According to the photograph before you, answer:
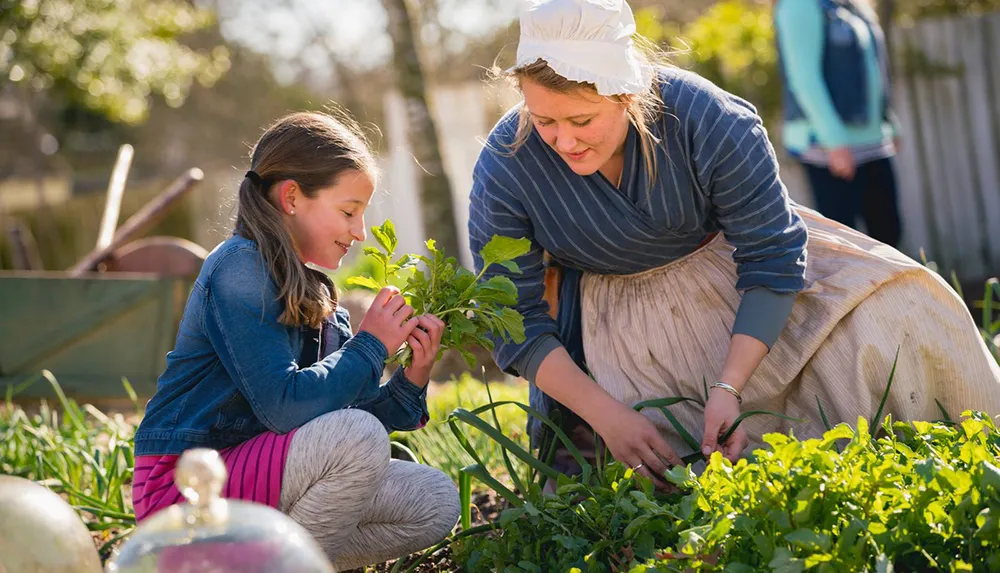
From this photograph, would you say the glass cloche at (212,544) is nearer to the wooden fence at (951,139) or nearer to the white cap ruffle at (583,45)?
the white cap ruffle at (583,45)

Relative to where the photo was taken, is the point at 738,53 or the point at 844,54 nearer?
the point at 844,54

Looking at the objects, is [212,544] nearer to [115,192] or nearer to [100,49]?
[115,192]

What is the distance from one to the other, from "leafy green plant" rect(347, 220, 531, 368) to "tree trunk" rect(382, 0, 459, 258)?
14.2 ft

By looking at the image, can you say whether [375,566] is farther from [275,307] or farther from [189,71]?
[189,71]

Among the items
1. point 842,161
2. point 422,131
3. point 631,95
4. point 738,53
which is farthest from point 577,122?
point 738,53

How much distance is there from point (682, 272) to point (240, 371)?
106 centimetres

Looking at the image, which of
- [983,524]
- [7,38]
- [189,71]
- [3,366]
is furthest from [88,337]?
[189,71]

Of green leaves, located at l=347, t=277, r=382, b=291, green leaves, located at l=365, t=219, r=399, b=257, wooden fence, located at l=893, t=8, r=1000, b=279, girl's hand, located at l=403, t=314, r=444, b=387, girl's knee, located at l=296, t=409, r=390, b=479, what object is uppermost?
green leaves, located at l=365, t=219, r=399, b=257

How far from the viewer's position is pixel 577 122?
2205 millimetres

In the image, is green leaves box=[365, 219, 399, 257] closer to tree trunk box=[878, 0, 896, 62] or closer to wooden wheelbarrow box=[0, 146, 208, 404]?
wooden wheelbarrow box=[0, 146, 208, 404]

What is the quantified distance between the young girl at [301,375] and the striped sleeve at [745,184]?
2.25ft

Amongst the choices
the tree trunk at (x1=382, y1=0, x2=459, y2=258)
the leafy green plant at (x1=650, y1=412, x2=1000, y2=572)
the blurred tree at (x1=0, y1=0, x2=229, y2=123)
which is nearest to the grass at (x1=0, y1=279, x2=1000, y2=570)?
the leafy green plant at (x1=650, y1=412, x2=1000, y2=572)

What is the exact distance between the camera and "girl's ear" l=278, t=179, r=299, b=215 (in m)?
2.23

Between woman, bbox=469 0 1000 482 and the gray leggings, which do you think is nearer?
the gray leggings
